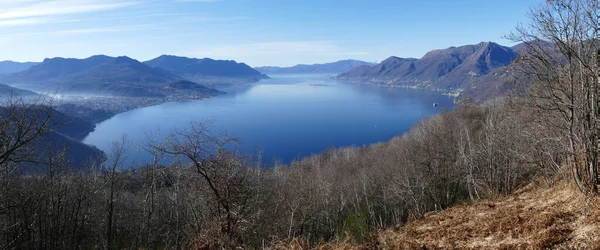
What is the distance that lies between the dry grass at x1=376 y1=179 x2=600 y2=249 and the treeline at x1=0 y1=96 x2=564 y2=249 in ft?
3.25

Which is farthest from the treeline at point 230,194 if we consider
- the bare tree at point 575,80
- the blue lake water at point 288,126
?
the blue lake water at point 288,126

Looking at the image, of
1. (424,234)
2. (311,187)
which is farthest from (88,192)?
(424,234)

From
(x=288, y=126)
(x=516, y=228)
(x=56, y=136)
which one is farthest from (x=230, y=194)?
(x=288, y=126)

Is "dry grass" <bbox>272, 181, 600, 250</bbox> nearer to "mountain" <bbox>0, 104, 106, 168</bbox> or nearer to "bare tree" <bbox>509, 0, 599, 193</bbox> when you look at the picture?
"bare tree" <bbox>509, 0, 599, 193</bbox>

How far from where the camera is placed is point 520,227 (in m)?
5.64

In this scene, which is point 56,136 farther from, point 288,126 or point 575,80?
point 575,80

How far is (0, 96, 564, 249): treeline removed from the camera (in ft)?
26.0

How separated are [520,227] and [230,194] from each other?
5.57m

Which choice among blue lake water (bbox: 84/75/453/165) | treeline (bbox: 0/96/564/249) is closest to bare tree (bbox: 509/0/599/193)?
treeline (bbox: 0/96/564/249)

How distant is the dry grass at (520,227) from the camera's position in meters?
4.98

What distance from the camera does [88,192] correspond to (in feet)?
51.3

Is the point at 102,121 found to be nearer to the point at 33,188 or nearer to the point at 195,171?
the point at 33,188

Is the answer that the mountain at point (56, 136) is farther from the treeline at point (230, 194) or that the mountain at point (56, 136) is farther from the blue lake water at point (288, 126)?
the blue lake water at point (288, 126)

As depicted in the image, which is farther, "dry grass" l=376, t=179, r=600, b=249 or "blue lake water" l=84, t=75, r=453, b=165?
"blue lake water" l=84, t=75, r=453, b=165
